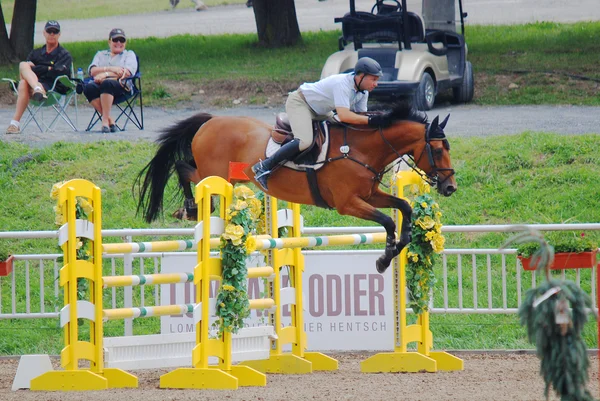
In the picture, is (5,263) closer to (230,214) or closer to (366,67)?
(230,214)

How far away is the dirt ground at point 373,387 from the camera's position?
6.39 meters

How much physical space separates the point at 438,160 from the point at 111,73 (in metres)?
6.49

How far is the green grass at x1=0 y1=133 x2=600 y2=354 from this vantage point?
30.2 ft

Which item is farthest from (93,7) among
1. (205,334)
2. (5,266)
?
(205,334)

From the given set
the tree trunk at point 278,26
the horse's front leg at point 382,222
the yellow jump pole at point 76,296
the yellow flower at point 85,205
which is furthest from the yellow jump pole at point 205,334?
the tree trunk at point 278,26

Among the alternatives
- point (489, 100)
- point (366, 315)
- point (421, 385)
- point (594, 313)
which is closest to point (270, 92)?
point (489, 100)

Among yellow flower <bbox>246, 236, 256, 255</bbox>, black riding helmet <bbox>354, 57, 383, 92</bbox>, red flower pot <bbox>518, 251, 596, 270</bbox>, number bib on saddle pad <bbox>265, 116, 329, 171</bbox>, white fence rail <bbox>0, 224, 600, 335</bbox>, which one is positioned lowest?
white fence rail <bbox>0, 224, 600, 335</bbox>

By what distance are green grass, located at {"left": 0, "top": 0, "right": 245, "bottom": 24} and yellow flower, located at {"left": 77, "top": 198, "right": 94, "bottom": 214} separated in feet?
82.9

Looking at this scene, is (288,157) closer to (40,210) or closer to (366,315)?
(366,315)

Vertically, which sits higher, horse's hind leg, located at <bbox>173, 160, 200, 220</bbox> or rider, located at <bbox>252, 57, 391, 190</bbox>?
rider, located at <bbox>252, 57, 391, 190</bbox>

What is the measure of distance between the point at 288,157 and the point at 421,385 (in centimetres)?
195

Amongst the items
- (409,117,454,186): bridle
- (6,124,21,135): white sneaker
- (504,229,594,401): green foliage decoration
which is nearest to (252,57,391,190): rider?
(409,117,454,186): bridle

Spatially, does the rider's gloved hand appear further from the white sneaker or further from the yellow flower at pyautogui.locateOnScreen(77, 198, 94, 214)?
the white sneaker

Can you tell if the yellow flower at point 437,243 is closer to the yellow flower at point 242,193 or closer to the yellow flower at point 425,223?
the yellow flower at point 425,223
